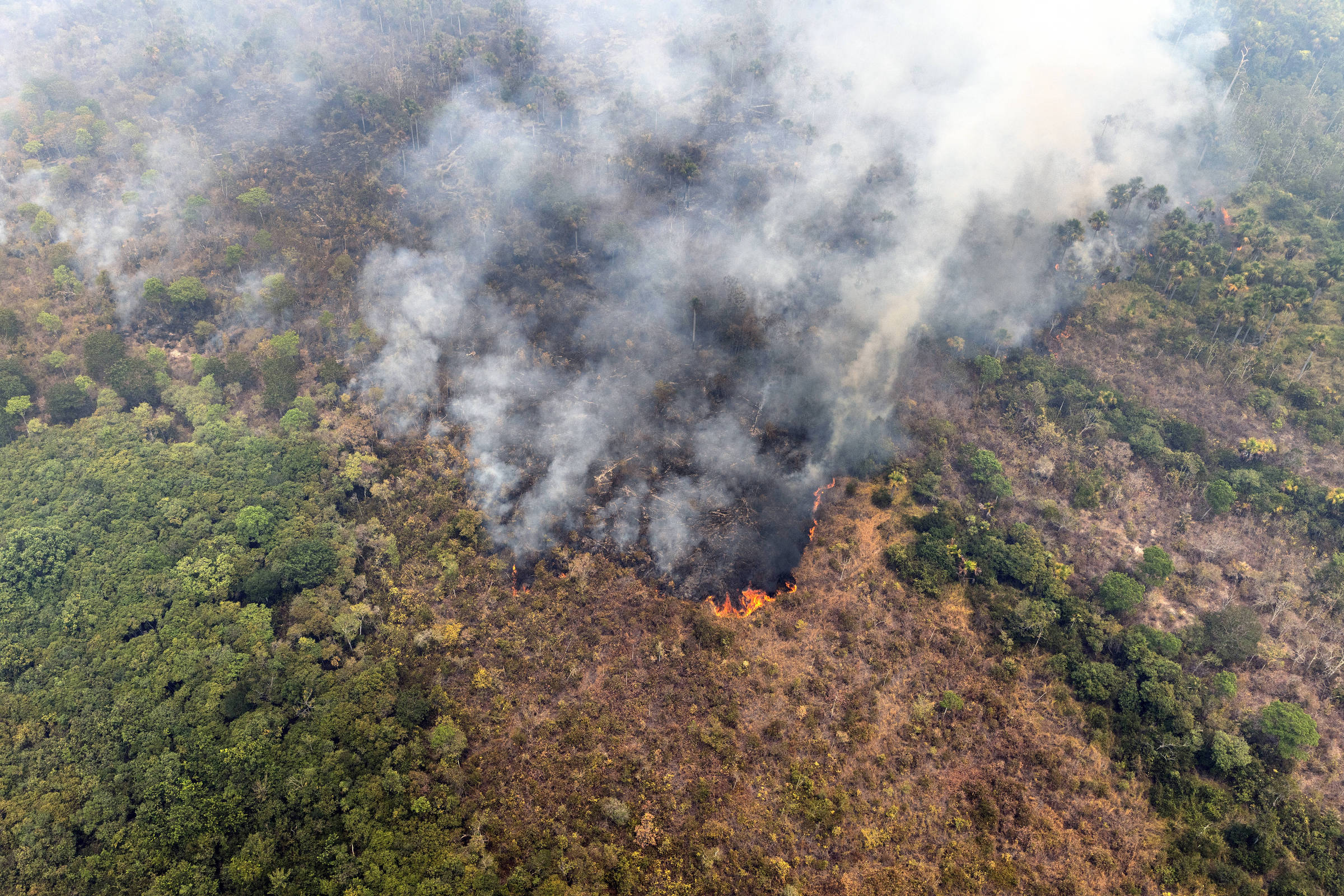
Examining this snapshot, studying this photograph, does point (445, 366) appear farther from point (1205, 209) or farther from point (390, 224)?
point (1205, 209)

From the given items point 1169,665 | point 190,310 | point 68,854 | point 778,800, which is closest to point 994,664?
point 1169,665

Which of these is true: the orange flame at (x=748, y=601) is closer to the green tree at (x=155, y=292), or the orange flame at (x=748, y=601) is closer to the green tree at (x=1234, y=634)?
the green tree at (x=1234, y=634)

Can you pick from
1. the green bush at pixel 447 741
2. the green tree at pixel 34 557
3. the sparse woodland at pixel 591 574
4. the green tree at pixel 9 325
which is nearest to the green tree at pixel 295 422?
the sparse woodland at pixel 591 574

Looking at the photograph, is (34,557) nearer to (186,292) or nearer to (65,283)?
(186,292)

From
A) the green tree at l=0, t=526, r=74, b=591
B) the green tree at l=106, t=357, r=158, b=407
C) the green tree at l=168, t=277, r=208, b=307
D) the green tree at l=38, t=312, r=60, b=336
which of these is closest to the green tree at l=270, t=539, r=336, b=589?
the green tree at l=0, t=526, r=74, b=591

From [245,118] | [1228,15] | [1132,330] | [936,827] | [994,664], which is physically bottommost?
[936,827]

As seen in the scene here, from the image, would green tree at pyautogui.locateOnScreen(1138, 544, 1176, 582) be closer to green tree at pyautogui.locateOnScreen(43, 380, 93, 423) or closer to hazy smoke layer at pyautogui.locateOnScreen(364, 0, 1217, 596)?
hazy smoke layer at pyautogui.locateOnScreen(364, 0, 1217, 596)
